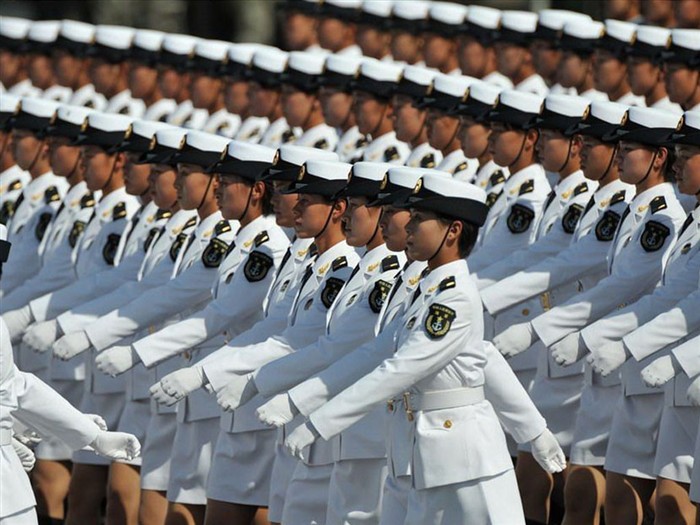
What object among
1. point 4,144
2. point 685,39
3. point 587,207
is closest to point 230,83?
point 4,144

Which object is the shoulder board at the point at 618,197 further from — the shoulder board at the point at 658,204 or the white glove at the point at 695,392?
the white glove at the point at 695,392

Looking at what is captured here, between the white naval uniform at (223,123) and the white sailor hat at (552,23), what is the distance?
2.25 meters

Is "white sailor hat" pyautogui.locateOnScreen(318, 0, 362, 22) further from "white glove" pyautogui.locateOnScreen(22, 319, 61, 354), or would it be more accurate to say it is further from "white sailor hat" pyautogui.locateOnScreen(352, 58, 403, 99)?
"white glove" pyautogui.locateOnScreen(22, 319, 61, 354)

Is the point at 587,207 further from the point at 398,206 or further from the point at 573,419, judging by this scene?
the point at 398,206

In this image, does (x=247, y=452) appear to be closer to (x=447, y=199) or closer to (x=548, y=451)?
(x=548, y=451)

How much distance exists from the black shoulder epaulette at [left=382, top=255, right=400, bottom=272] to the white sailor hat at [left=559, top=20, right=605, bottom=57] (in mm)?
4795

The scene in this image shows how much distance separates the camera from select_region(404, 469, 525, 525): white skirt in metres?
7.95

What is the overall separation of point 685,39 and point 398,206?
4.58 metres

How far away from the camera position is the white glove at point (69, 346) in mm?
9883

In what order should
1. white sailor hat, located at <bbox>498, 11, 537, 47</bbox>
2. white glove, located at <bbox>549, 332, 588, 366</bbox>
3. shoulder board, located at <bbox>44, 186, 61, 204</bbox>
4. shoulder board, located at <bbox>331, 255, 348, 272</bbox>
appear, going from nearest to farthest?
white glove, located at <bbox>549, 332, 588, 366</bbox>, shoulder board, located at <bbox>331, 255, 348, 272</bbox>, shoulder board, located at <bbox>44, 186, 61, 204</bbox>, white sailor hat, located at <bbox>498, 11, 537, 47</bbox>

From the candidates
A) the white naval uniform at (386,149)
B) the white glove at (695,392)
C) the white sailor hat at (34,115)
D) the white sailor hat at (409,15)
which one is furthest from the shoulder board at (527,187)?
the white sailor hat at (409,15)

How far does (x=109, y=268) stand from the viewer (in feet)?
36.9

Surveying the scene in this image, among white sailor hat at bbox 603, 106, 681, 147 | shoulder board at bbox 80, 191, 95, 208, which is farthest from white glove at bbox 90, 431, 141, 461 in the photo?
shoulder board at bbox 80, 191, 95, 208

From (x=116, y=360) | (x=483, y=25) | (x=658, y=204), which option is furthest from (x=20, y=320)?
(x=483, y=25)
